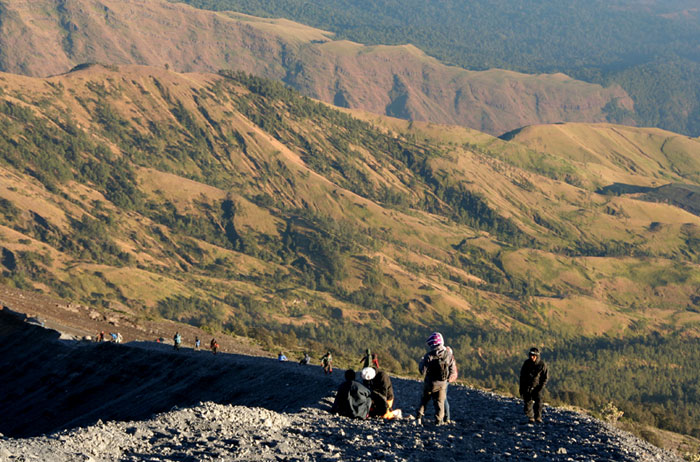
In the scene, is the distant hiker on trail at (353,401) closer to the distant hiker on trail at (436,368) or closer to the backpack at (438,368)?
the distant hiker on trail at (436,368)

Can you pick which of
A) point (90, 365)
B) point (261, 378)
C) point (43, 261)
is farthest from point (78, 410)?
point (43, 261)

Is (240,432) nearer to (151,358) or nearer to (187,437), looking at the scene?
(187,437)

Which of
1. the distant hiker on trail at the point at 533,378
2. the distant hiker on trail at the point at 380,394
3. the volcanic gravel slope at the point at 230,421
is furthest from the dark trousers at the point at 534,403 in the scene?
the distant hiker on trail at the point at 380,394

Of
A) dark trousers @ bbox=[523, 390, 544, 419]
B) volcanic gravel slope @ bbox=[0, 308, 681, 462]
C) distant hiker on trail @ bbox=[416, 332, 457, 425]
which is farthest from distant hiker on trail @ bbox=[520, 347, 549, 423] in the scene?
distant hiker on trail @ bbox=[416, 332, 457, 425]

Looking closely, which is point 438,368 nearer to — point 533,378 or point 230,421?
point 533,378

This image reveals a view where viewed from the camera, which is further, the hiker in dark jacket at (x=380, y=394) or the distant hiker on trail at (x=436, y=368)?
the hiker in dark jacket at (x=380, y=394)

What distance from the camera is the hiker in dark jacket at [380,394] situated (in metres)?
24.5

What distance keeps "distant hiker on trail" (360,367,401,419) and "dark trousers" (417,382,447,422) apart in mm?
964

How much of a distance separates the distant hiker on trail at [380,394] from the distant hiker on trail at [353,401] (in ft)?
0.86

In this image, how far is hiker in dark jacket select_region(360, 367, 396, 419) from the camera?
963 inches

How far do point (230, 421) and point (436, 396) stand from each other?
20.1 feet

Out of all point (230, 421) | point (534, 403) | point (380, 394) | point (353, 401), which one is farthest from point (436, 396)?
point (230, 421)

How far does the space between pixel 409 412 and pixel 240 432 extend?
9.30 metres

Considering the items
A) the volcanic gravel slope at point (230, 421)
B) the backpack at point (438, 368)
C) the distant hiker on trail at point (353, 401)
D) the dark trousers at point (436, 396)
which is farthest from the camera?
the distant hiker on trail at point (353, 401)
